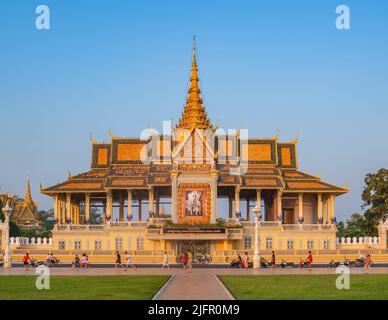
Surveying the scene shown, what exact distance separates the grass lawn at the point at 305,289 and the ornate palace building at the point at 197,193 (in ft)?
118

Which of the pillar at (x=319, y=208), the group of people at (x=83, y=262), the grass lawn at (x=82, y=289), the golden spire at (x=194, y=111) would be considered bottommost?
the group of people at (x=83, y=262)

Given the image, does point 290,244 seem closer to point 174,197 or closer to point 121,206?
point 174,197

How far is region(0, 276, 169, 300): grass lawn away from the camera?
90.7 ft

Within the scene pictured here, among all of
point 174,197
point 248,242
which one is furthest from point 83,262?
point 248,242

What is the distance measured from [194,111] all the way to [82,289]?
6324 centimetres

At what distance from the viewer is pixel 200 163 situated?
78625 mm

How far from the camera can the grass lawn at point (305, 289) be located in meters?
27.6

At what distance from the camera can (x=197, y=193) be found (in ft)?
255

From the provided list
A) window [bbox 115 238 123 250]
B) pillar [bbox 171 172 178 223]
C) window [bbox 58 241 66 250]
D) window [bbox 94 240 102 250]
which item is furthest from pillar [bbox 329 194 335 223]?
window [bbox 58 241 66 250]

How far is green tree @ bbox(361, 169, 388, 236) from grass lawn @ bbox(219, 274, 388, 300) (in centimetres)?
4710

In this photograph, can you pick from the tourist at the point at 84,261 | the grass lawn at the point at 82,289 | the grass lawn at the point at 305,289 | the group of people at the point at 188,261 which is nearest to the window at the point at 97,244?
the tourist at the point at 84,261

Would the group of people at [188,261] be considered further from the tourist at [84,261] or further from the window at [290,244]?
the window at [290,244]
